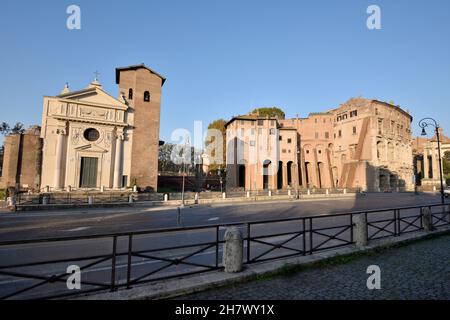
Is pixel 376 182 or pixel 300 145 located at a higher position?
pixel 300 145

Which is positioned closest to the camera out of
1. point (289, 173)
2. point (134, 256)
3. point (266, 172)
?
point (134, 256)

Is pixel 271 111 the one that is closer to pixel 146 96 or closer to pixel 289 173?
pixel 289 173

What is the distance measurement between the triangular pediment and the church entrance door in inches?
283

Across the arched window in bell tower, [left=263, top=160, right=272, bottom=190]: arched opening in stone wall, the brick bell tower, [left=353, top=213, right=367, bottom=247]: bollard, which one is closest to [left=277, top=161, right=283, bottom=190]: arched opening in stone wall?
[left=263, top=160, right=272, bottom=190]: arched opening in stone wall

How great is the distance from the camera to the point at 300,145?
57.9m

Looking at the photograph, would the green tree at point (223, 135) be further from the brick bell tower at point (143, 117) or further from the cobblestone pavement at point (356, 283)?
the cobblestone pavement at point (356, 283)

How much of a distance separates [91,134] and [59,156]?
4458 millimetres

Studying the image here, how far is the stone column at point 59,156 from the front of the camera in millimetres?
27484

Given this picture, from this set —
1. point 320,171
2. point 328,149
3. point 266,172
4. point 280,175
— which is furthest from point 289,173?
point 328,149

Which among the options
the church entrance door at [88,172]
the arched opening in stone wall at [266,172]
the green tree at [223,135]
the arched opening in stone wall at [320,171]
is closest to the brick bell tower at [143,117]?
the church entrance door at [88,172]

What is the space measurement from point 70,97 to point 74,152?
21.6 ft

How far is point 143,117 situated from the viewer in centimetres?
3453
